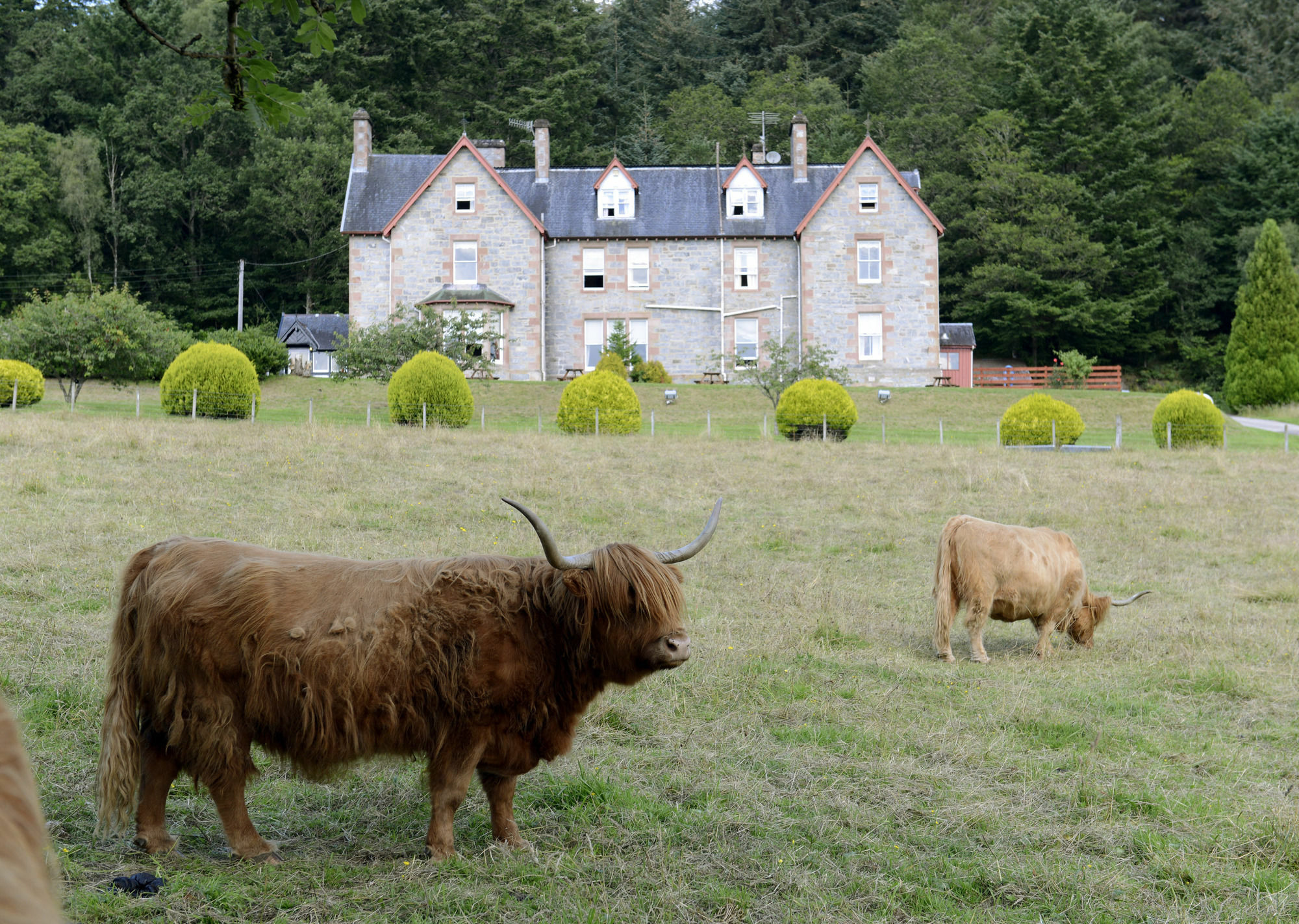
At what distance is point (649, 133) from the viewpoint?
211 feet

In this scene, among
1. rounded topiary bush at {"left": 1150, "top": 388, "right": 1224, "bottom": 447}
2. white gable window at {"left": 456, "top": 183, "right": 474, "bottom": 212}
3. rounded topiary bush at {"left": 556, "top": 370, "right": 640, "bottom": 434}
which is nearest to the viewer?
rounded topiary bush at {"left": 556, "top": 370, "right": 640, "bottom": 434}

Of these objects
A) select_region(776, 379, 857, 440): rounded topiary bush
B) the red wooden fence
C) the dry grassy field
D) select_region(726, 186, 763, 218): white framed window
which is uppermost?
select_region(726, 186, 763, 218): white framed window

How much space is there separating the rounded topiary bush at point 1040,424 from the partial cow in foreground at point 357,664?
24168 mm

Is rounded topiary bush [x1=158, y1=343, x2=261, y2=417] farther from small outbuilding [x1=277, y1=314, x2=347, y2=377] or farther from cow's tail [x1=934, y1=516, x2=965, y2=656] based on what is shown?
small outbuilding [x1=277, y1=314, x2=347, y2=377]

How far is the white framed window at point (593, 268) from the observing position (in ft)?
149

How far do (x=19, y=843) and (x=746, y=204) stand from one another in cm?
4607

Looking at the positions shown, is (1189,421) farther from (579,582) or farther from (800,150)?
(579,582)

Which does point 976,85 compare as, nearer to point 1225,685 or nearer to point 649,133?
point 649,133

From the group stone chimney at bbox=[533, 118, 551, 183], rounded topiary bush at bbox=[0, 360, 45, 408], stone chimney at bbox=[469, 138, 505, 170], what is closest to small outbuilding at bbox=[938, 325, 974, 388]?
stone chimney at bbox=[533, 118, 551, 183]

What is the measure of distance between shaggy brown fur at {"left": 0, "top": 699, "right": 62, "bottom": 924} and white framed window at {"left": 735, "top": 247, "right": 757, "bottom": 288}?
148ft

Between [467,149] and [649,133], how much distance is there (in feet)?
74.1

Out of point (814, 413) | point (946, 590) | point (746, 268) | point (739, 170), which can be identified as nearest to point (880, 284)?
point (746, 268)

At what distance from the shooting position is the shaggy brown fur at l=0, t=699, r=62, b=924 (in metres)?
1.31

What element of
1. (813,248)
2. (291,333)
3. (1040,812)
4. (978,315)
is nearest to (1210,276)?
(978,315)
